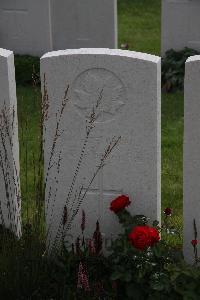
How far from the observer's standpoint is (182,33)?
9742 millimetres

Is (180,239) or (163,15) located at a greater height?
(163,15)

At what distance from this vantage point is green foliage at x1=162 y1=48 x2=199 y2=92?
30.7 ft

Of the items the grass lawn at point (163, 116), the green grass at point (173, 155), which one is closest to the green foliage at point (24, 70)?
the grass lawn at point (163, 116)

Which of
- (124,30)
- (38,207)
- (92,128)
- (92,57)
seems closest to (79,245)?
(38,207)

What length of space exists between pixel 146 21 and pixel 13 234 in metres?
9.12

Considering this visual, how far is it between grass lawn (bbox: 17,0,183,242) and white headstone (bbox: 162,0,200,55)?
91cm

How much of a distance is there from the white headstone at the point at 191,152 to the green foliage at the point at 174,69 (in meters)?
4.51

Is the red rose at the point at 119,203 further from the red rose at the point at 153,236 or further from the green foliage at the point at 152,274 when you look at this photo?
the red rose at the point at 153,236

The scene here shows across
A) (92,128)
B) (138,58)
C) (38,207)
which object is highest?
(138,58)

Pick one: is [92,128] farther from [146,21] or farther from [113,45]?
[146,21]

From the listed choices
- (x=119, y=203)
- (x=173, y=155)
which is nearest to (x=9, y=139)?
(x=119, y=203)

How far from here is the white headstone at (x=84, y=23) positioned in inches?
386

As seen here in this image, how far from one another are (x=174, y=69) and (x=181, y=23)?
59cm

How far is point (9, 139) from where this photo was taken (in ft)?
16.6
